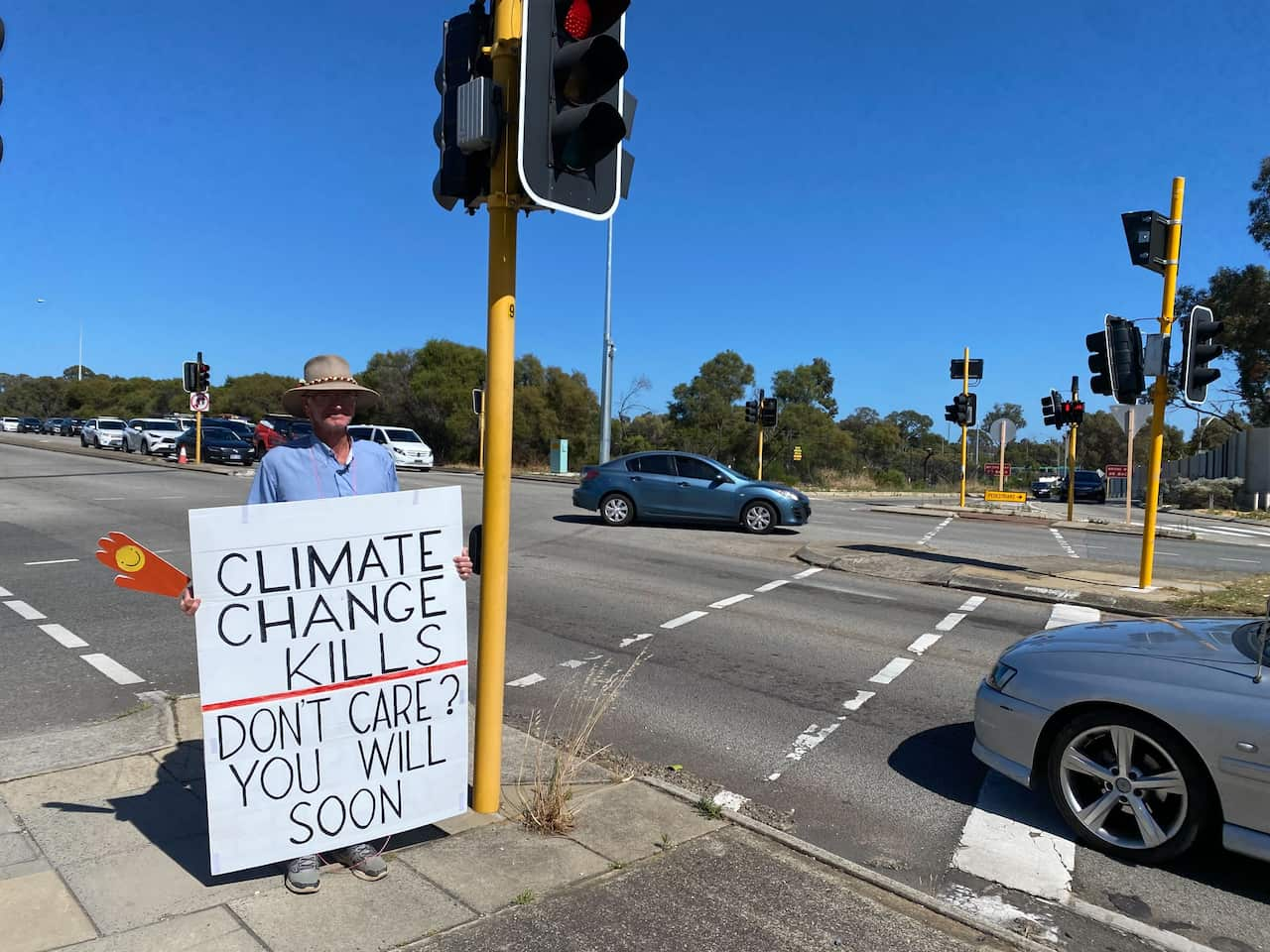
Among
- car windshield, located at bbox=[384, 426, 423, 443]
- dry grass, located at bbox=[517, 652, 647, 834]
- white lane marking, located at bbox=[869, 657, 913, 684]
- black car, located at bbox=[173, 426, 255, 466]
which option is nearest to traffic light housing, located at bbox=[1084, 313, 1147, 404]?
white lane marking, located at bbox=[869, 657, 913, 684]

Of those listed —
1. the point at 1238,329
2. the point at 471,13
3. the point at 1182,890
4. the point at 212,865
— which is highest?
the point at 1238,329

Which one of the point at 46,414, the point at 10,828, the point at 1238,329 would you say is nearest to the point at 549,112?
the point at 10,828

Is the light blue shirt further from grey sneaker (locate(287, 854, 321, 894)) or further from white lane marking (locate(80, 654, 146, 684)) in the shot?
white lane marking (locate(80, 654, 146, 684))

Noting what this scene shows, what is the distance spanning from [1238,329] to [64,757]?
50085 mm

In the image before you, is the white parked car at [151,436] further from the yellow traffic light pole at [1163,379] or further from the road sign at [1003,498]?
the yellow traffic light pole at [1163,379]

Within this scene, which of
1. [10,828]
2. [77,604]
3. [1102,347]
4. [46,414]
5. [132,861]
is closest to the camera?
Answer: [132,861]

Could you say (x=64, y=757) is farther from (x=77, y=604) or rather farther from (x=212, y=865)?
(x=77, y=604)

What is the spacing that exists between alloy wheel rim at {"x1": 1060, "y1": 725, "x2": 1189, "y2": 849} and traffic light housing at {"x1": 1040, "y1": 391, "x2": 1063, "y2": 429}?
89.8 ft

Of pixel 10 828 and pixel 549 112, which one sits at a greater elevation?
pixel 549 112

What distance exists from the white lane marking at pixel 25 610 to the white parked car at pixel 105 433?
40212 mm

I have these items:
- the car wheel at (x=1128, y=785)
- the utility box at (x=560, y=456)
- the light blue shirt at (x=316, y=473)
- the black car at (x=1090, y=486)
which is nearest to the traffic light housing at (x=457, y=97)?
the light blue shirt at (x=316, y=473)

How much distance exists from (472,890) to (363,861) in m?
0.47

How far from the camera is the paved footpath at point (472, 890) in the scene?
9.93ft

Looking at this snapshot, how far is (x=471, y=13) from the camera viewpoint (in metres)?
3.82
